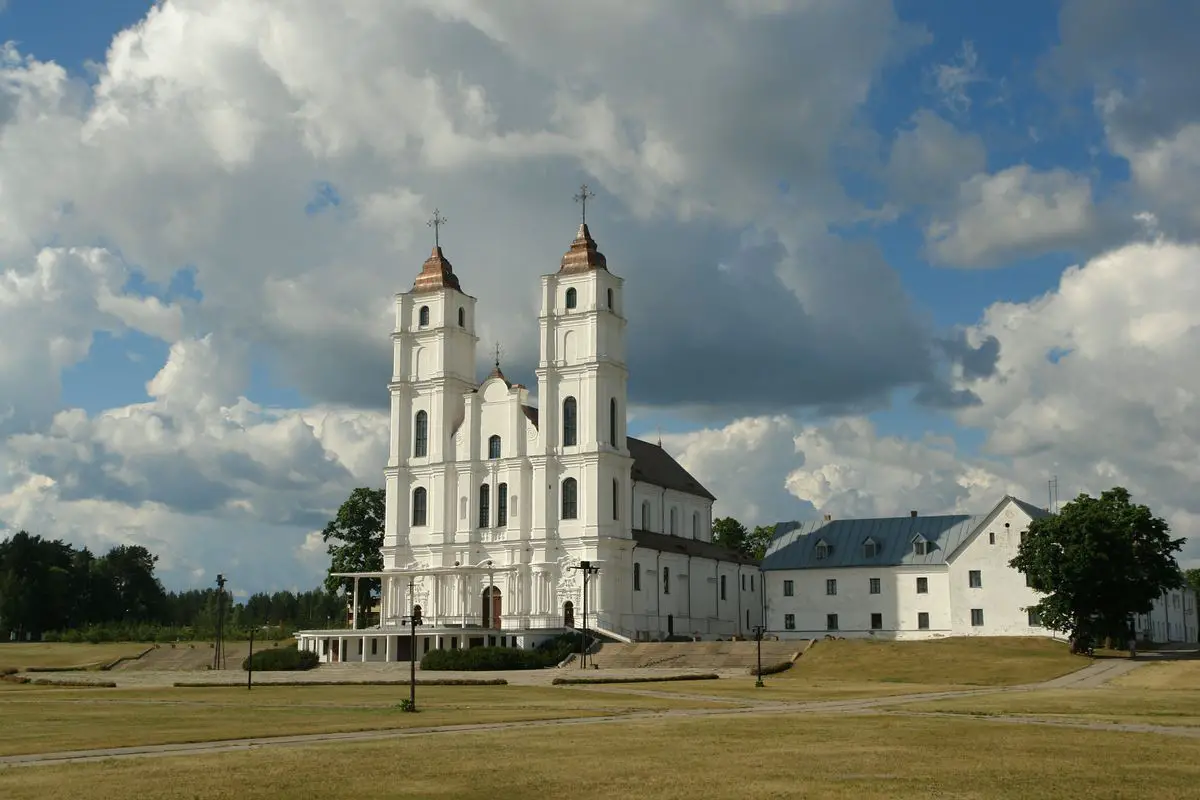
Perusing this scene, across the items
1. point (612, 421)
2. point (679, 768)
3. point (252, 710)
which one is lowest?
point (252, 710)

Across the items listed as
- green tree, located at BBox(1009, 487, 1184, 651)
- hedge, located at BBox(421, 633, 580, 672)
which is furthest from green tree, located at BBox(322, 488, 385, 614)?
green tree, located at BBox(1009, 487, 1184, 651)

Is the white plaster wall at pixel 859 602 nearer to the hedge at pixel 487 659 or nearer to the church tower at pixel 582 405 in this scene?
the church tower at pixel 582 405

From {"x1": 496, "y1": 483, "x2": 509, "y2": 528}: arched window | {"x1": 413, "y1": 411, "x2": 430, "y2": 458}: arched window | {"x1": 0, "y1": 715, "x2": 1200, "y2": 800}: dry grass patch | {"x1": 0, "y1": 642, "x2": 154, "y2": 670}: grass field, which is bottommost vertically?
{"x1": 0, "y1": 642, "x2": 154, "y2": 670}: grass field

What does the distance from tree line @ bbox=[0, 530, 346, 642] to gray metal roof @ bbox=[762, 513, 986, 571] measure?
37.2 m

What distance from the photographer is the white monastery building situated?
8406cm

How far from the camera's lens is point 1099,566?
66938 millimetres

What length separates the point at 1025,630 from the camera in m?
83.2

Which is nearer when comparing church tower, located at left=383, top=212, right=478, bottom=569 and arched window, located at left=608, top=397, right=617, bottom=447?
arched window, located at left=608, top=397, right=617, bottom=447

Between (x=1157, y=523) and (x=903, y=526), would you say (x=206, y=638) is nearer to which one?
(x=903, y=526)

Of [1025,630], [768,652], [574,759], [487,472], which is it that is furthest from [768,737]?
[487,472]

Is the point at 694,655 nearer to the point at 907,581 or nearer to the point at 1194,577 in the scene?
the point at 907,581

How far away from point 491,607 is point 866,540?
2737cm

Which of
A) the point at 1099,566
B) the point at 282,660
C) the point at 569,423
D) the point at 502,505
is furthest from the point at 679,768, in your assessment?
the point at 502,505

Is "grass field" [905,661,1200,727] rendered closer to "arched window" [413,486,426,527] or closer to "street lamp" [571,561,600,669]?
"street lamp" [571,561,600,669]
